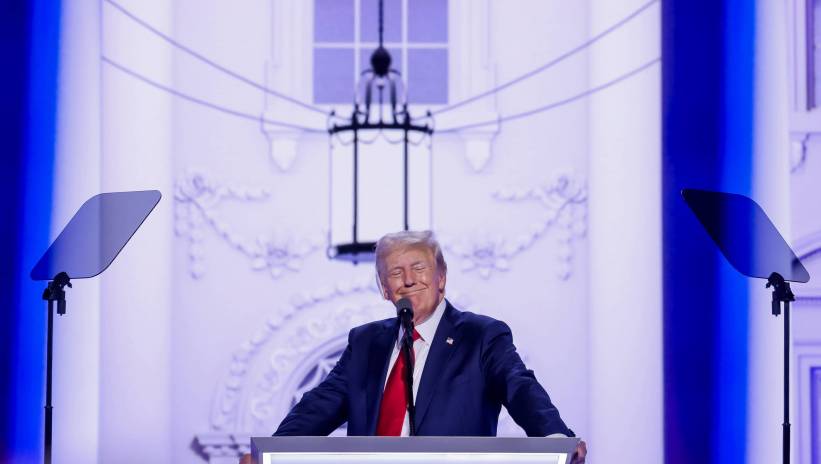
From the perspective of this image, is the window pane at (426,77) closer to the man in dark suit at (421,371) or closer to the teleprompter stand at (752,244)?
the teleprompter stand at (752,244)

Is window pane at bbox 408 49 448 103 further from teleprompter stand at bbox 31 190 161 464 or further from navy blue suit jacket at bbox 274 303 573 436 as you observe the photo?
navy blue suit jacket at bbox 274 303 573 436

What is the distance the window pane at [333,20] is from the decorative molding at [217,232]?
3.01ft

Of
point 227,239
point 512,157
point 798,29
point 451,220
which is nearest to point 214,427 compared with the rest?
point 227,239

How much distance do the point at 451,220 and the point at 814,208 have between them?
5.39 ft

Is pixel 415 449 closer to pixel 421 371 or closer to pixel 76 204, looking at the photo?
pixel 421 371

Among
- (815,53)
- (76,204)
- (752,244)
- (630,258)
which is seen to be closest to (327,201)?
(76,204)

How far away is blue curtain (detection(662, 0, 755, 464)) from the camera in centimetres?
439

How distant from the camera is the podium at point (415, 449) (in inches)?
79.3

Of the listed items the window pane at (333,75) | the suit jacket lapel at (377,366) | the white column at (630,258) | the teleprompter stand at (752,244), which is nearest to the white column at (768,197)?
the white column at (630,258)

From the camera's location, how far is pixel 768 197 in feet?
14.5

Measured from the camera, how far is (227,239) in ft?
17.9

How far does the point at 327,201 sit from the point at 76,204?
1.35 m

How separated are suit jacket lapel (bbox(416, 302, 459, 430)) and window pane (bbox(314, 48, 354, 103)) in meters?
2.88

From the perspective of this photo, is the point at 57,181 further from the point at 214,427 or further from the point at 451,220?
the point at 451,220
